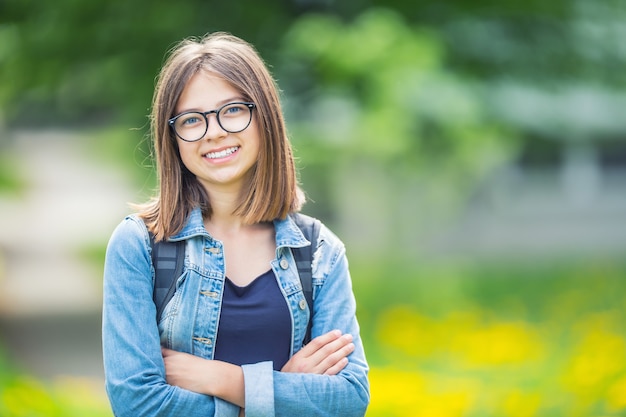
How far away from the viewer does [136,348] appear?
2.50 meters

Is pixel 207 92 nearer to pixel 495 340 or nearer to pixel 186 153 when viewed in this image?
pixel 186 153

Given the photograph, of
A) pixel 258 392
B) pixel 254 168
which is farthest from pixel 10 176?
pixel 258 392

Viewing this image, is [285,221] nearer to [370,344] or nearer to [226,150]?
[226,150]

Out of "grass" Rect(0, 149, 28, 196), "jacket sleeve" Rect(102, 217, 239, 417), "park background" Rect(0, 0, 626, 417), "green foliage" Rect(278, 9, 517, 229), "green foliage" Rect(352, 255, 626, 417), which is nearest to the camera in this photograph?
"jacket sleeve" Rect(102, 217, 239, 417)

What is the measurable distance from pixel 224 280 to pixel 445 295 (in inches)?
323

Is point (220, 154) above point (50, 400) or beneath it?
above

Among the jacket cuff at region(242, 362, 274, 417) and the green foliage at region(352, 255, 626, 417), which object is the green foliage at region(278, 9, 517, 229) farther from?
the jacket cuff at region(242, 362, 274, 417)

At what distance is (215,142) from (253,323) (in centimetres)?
47

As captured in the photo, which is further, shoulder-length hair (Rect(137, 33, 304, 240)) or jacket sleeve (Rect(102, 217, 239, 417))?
shoulder-length hair (Rect(137, 33, 304, 240))

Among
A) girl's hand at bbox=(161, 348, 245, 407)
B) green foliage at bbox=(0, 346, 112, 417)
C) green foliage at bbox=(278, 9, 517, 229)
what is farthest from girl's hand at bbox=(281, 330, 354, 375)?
green foliage at bbox=(278, 9, 517, 229)

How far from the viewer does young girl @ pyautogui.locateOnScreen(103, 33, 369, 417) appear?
253cm

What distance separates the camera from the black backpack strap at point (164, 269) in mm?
2568

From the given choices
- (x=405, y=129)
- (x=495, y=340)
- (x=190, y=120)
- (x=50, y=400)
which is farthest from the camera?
(x=405, y=129)

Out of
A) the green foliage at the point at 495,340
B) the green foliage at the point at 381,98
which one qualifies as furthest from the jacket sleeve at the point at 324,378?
the green foliage at the point at 381,98
